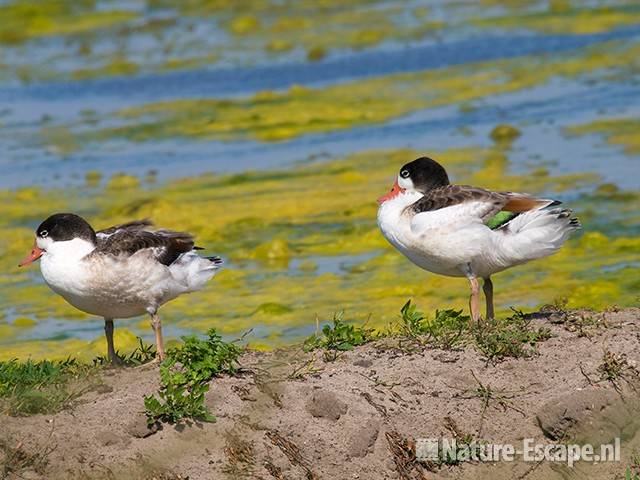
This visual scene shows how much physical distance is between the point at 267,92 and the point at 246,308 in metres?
8.58

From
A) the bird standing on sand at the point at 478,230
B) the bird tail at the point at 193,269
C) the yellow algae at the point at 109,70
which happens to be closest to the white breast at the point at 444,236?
the bird standing on sand at the point at 478,230

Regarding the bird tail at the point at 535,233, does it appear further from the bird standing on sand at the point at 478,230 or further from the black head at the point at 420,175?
the black head at the point at 420,175

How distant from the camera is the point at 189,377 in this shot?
7.46 m

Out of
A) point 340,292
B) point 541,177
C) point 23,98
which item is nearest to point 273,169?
point 541,177

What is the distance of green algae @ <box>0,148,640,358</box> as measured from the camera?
36.8 ft

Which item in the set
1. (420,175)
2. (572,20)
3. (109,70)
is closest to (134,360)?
(420,175)

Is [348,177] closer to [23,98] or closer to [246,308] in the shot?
[246,308]

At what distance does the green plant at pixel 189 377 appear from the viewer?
7.25 meters

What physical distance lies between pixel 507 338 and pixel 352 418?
1.17 meters

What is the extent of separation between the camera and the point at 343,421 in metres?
7.45

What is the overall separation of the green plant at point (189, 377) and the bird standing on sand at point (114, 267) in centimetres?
80

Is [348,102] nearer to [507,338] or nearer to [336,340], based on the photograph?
[336,340]

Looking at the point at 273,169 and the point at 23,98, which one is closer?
the point at 273,169

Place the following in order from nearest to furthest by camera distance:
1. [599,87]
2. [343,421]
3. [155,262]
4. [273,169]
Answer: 1. [343,421]
2. [155,262]
3. [273,169]
4. [599,87]
